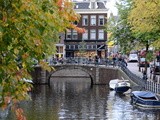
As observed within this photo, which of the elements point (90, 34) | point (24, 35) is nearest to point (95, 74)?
point (90, 34)

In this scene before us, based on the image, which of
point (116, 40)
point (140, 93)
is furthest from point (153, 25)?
point (116, 40)

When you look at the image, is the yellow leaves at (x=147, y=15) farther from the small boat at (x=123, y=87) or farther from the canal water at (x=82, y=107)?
the small boat at (x=123, y=87)

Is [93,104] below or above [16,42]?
below

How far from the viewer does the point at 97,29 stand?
75.6 meters

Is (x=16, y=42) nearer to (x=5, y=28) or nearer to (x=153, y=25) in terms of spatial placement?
(x=5, y=28)

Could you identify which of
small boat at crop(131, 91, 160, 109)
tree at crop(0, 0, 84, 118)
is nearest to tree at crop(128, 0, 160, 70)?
small boat at crop(131, 91, 160, 109)

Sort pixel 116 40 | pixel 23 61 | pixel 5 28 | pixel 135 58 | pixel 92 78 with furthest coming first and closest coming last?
pixel 135 58 < pixel 92 78 < pixel 116 40 < pixel 23 61 < pixel 5 28

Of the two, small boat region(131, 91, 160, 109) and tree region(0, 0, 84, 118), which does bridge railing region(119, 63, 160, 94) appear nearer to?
small boat region(131, 91, 160, 109)

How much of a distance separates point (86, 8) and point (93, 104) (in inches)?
1688

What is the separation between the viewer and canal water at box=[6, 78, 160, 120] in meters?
28.8

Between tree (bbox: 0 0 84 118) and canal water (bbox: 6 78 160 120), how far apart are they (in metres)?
21.6

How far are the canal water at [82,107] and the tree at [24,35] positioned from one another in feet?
70.7

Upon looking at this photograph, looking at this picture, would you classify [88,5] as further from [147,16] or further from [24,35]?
[24,35]

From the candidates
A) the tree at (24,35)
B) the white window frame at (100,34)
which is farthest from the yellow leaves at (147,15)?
the white window frame at (100,34)
